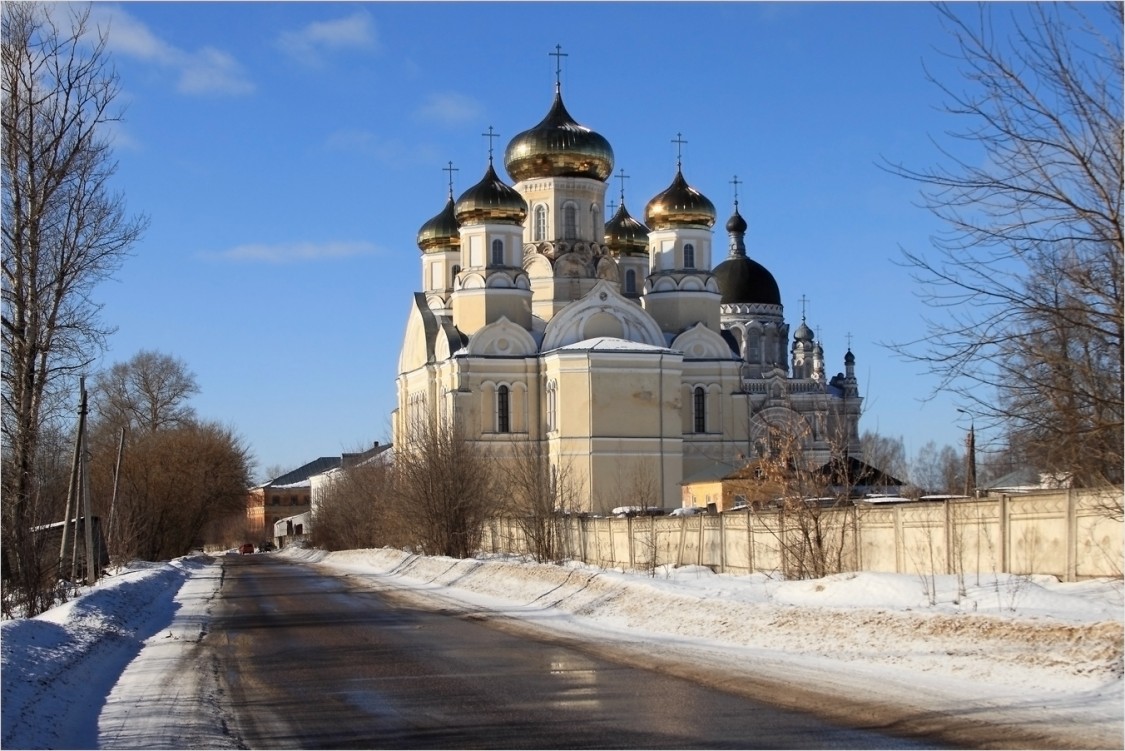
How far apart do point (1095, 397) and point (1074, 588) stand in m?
3.69

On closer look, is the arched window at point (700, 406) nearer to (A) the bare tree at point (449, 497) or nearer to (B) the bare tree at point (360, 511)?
(B) the bare tree at point (360, 511)

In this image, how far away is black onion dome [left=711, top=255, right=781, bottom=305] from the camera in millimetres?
88938

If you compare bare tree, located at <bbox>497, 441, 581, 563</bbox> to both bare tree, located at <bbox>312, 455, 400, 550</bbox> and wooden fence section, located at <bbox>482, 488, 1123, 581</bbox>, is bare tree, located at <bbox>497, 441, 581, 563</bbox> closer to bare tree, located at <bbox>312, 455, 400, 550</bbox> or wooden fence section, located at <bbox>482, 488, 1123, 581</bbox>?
wooden fence section, located at <bbox>482, 488, 1123, 581</bbox>

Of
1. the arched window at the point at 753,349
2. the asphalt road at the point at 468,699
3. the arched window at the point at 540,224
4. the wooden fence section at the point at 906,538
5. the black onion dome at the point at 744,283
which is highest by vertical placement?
the black onion dome at the point at 744,283

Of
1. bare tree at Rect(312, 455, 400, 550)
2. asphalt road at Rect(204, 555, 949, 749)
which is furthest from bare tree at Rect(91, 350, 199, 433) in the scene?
asphalt road at Rect(204, 555, 949, 749)

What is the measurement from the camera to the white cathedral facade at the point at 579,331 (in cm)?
5538

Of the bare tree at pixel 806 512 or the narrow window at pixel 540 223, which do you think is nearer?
the bare tree at pixel 806 512

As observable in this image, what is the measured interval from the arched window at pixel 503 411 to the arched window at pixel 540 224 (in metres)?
8.00

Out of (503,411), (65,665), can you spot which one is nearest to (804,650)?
(65,665)

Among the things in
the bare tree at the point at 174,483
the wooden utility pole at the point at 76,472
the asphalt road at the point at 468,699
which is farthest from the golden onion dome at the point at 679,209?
the asphalt road at the point at 468,699

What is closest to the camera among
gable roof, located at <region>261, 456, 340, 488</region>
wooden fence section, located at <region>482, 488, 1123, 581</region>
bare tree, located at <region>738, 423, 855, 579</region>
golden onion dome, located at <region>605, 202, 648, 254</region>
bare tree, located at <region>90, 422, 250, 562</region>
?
wooden fence section, located at <region>482, 488, 1123, 581</region>

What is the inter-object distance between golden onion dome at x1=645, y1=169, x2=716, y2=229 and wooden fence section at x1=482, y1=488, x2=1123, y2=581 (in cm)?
3134

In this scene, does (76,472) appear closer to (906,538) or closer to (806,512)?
(806,512)

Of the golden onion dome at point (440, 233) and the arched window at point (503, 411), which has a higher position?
the golden onion dome at point (440, 233)
